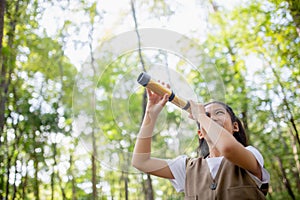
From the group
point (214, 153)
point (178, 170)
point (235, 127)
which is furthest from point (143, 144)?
point (235, 127)

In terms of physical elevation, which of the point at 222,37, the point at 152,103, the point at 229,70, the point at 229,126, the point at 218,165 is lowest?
the point at 218,165

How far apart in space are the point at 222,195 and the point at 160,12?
1.44 meters

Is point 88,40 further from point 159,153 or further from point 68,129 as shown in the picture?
point 159,153

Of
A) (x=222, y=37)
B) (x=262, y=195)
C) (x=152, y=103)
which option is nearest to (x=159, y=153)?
(x=152, y=103)

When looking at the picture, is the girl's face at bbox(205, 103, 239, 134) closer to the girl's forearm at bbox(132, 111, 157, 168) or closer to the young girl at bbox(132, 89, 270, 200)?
the young girl at bbox(132, 89, 270, 200)

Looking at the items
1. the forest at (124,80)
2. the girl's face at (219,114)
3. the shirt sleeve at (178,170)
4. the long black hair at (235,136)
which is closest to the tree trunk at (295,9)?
the forest at (124,80)

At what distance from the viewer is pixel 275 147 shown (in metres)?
8.78

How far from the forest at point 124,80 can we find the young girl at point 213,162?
0.06 meters

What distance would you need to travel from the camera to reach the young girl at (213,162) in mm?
1344

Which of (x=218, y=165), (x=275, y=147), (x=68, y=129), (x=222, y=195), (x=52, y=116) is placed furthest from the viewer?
(x=275, y=147)

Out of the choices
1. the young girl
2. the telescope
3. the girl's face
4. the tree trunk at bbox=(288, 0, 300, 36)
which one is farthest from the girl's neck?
the tree trunk at bbox=(288, 0, 300, 36)

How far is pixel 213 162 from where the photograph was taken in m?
1.47

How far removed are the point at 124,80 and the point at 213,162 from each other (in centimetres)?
54

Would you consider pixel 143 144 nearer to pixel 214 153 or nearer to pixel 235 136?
pixel 214 153
